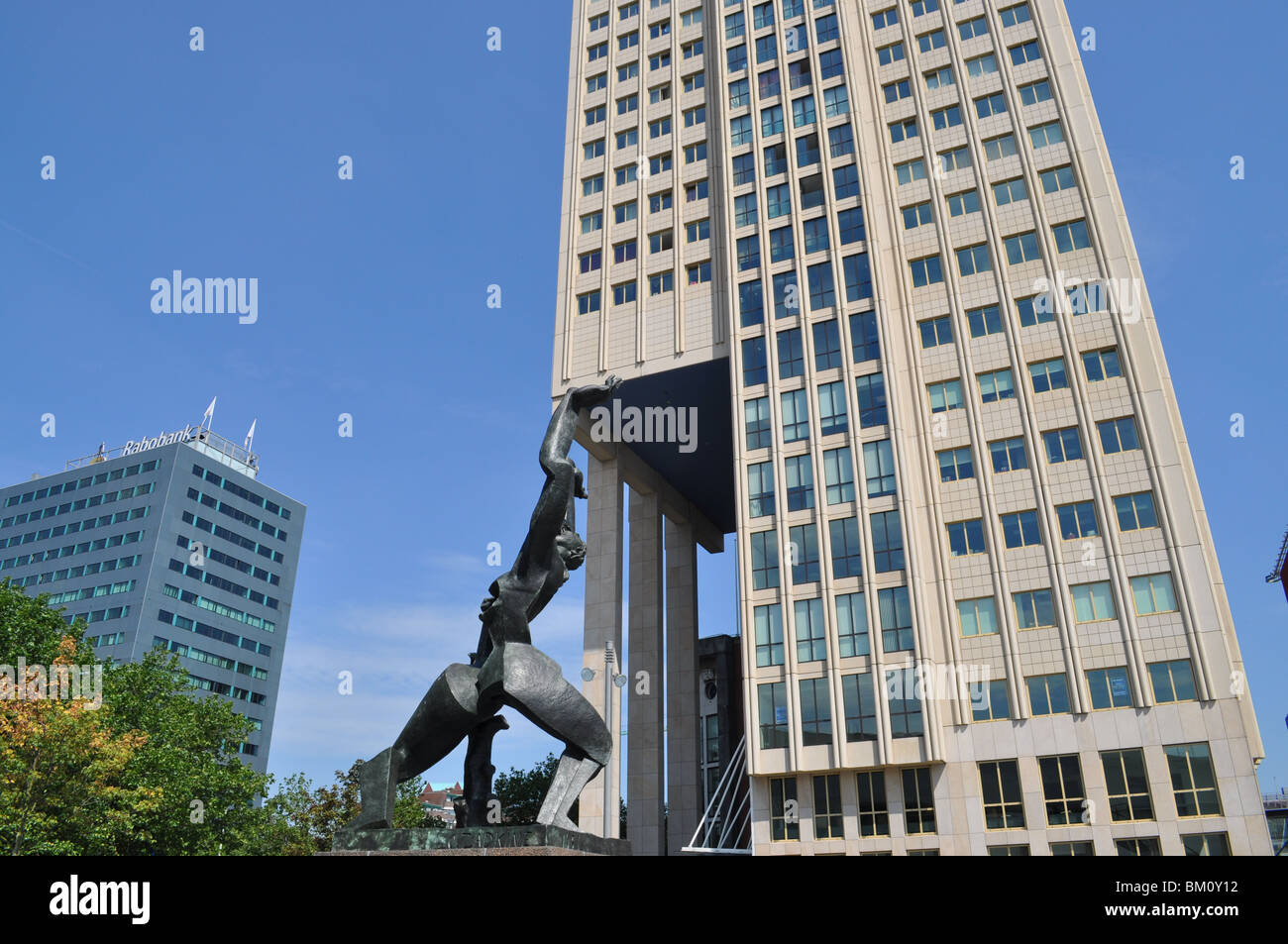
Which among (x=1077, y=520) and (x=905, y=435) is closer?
(x=1077, y=520)

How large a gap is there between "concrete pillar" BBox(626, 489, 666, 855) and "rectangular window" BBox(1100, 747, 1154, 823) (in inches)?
746

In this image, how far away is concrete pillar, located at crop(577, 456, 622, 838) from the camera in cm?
4019

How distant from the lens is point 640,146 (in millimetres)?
50656

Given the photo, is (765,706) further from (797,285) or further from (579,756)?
(579,756)

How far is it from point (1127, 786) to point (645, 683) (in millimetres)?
22416

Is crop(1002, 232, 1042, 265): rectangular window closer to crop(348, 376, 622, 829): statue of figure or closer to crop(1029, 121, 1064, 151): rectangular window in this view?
crop(1029, 121, 1064, 151): rectangular window

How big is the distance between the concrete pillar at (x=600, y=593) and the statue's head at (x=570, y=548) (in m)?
28.8

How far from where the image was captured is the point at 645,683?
1812 inches

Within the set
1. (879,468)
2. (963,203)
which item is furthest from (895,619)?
(963,203)

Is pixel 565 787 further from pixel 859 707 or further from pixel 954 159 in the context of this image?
pixel 954 159

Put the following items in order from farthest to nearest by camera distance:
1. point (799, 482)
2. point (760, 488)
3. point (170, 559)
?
point (170, 559) → point (760, 488) → point (799, 482)

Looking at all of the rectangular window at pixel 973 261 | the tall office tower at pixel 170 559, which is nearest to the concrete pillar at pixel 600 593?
the rectangular window at pixel 973 261

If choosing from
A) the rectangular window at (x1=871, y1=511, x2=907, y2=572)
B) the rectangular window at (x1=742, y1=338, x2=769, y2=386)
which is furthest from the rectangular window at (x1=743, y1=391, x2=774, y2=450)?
the rectangular window at (x1=871, y1=511, x2=907, y2=572)

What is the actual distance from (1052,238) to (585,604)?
27.6 m
